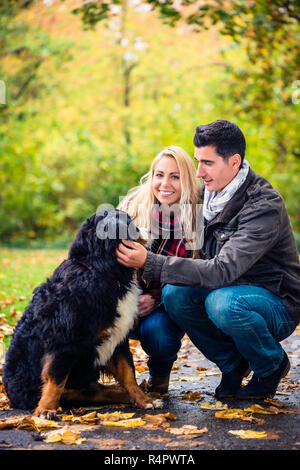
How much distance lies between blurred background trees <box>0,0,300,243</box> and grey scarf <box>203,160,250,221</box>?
4906mm

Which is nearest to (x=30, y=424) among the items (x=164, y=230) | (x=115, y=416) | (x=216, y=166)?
(x=115, y=416)

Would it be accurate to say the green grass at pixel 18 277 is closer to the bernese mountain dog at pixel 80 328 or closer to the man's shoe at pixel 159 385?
the bernese mountain dog at pixel 80 328

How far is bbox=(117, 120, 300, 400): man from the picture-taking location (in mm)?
3271

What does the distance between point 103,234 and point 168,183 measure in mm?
910

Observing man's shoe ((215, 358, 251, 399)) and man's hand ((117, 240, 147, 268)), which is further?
man's shoe ((215, 358, 251, 399))

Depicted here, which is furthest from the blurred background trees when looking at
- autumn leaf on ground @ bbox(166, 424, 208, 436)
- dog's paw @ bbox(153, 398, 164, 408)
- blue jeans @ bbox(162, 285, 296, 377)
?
autumn leaf on ground @ bbox(166, 424, 208, 436)

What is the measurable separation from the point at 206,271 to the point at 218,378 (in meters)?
1.32

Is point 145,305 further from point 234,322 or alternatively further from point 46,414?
point 46,414

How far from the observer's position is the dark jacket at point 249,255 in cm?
327

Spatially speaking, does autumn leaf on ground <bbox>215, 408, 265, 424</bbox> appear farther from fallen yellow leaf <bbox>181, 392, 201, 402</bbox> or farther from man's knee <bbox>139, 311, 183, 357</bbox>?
man's knee <bbox>139, 311, 183, 357</bbox>

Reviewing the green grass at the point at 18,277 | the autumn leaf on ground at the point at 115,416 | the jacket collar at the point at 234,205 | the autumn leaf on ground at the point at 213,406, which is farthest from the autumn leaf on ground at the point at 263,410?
the green grass at the point at 18,277

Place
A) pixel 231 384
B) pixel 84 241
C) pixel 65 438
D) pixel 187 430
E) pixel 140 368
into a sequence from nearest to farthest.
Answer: pixel 65 438, pixel 187 430, pixel 84 241, pixel 231 384, pixel 140 368

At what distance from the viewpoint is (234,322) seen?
3.24m
